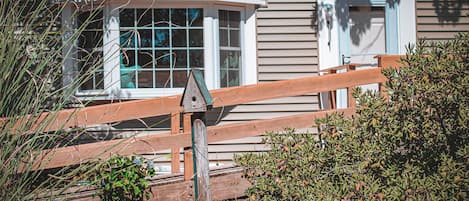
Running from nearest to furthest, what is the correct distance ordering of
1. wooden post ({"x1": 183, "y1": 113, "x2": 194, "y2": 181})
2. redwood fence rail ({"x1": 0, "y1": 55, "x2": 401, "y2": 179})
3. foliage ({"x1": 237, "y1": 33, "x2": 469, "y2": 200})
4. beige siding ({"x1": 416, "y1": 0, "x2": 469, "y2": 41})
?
1. foliage ({"x1": 237, "y1": 33, "x2": 469, "y2": 200})
2. redwood fence rail ({"x1": 0, "y1": 55, "x2": 401, "y2": 179})
3. wooden post ({"x1": 183, "y1": 113, "x2": 194, "y2": 181})
4. beige siding ({"x1": 416, "y1": 0, "x2": 469, "y2": 41})

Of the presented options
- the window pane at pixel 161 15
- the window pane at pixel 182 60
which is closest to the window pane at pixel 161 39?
the window pane at pixel 161 15

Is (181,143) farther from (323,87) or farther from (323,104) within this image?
(323,104)

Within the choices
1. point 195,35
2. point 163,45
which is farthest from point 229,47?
point 163,45

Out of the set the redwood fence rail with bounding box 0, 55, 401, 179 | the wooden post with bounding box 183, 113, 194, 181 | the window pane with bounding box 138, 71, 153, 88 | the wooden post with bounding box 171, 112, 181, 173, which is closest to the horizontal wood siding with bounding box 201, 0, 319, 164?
the window pane with bounding box 138, 71, 153, 88

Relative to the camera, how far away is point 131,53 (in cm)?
729

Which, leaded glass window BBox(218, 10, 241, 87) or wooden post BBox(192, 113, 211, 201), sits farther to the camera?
leaded glass window BBox(218, 10, 241, 87)

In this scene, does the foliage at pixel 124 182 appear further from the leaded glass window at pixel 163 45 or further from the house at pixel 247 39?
the leaded glass window at pixel 163 45

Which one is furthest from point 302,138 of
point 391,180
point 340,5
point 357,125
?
point 340,5

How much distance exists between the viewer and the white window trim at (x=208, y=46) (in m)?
7.12

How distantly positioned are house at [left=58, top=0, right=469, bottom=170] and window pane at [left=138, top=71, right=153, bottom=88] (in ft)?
0.04

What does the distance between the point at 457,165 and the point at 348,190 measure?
59 cm

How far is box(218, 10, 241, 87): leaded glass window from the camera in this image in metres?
7.58

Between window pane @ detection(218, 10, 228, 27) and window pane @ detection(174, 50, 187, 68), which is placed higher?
window pane @ detection(218, 10, 228, 27)

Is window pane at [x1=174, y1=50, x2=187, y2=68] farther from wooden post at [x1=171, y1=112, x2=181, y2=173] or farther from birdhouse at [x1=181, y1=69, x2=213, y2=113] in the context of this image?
birdhouse at [x1=181, y1=69, x2=213, y2=113]
